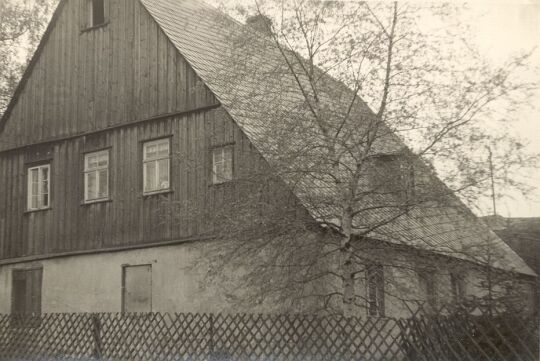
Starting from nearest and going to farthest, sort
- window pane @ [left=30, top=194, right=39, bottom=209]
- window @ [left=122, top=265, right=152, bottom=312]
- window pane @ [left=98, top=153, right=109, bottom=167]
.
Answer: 1. window @ [left=122, top=265, right=152, bottom=312]
2. window pane @ [left=98, top=153, right=109, bottom=167]
3. window pane @ [left=30, top=194, right=39, bottom=209]

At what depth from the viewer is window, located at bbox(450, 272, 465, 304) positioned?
10.7 metres

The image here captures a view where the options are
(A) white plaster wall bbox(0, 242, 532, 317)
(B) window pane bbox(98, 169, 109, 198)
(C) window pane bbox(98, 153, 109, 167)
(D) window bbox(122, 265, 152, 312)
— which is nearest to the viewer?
(A) white plaster wall bbox(0, 242, 532, 317)

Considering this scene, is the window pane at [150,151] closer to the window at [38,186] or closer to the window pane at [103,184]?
the window pane at [103,184]

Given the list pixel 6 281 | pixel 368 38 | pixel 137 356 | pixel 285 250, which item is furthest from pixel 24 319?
pixel 368 38

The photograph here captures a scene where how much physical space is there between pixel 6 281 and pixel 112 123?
5710 mm

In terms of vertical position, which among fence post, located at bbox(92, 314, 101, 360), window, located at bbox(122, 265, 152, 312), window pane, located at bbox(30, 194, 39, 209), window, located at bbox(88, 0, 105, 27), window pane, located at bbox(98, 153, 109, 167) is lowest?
fence post, located at bbox(92, 314, 101, 360)

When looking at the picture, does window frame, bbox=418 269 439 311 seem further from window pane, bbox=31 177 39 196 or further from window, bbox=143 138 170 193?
window pane, bbox=31 177 39 196

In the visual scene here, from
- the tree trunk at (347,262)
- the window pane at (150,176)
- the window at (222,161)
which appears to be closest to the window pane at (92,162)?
the window pane at (150,176)

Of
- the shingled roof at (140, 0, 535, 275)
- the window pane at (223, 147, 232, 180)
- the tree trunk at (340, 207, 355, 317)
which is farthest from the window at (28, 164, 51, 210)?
the tree trunk at (340, 207, 355, 317)

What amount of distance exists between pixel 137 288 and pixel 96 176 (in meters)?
3.69

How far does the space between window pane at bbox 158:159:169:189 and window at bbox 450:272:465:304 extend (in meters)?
8.85

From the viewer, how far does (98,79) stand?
66.6 ft

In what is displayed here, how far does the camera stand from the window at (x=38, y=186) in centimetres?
2111

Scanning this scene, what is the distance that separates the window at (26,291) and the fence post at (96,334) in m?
4.98
